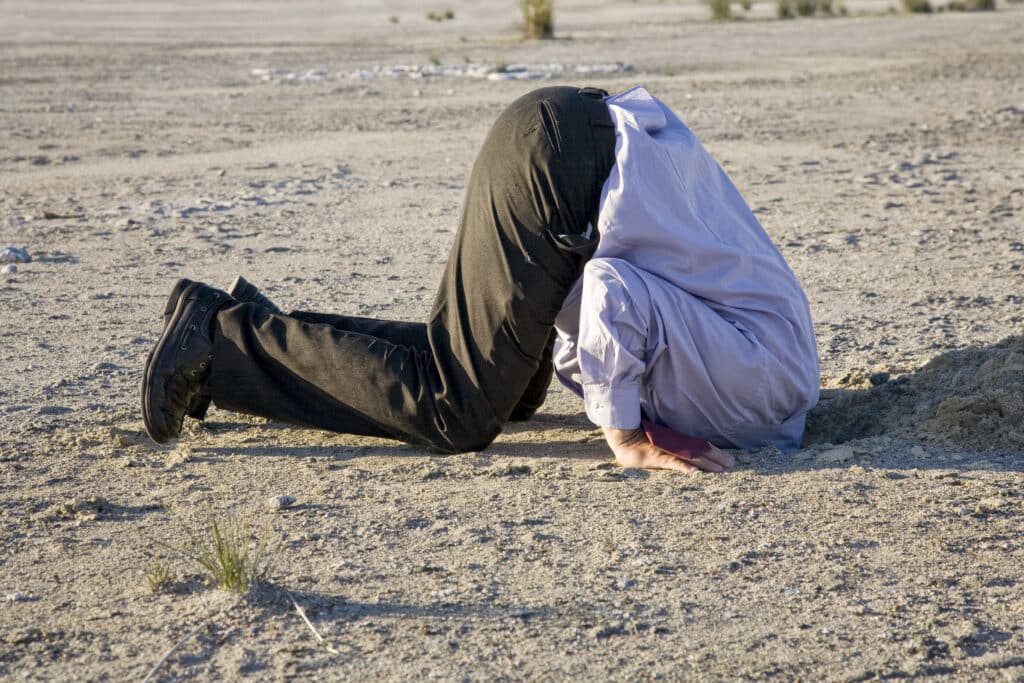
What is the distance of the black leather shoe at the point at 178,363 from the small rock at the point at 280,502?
0.55m

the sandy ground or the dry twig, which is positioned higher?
the dry twig

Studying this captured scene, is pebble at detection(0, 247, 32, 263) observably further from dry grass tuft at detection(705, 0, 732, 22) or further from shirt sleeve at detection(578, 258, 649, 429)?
dry grass tuft at detection(705, 0, 732, 22)

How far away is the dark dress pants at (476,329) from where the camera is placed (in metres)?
3.66

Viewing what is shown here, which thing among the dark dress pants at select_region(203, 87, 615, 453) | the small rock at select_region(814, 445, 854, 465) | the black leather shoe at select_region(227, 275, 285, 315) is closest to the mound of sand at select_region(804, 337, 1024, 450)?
the small rock at select_region(814, 445, 854, 465)

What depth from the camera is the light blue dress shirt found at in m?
3.59

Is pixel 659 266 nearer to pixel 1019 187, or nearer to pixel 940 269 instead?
pixel 940 269

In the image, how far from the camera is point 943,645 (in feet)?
9.33

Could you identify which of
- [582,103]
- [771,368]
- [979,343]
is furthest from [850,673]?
[979,343]

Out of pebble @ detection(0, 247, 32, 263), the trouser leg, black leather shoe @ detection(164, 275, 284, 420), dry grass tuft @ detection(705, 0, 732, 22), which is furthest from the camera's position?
dry grass tuft @ detection(705, 0, 732, 22)

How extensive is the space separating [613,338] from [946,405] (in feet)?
4.19

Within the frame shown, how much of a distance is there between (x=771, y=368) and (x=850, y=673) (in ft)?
4.14

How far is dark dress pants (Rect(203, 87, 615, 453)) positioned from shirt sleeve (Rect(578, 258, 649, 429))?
136 millimetres

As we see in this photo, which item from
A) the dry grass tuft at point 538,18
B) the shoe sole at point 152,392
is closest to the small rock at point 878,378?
the shoe sole at point 152,392

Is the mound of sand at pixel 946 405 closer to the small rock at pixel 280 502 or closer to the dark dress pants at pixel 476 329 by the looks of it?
the dark dress pants at pixel 476 329
